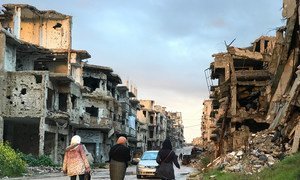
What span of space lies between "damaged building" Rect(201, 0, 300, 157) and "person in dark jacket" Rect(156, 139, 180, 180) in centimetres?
802

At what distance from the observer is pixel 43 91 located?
3678 centimetres

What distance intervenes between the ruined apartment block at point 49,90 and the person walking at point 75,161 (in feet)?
88.3

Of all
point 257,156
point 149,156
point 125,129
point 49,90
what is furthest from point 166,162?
point 125,129

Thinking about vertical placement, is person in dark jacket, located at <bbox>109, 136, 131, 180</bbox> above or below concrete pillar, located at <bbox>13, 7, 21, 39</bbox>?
below

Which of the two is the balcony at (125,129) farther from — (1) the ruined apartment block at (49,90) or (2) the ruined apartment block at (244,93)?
(2) the ruined apartment block at (244,93)

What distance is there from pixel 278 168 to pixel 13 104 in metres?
27.8

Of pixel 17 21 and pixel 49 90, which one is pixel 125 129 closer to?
pixel 17 21

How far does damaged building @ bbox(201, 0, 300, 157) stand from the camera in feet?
67.9

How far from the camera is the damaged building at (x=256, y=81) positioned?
815 inches

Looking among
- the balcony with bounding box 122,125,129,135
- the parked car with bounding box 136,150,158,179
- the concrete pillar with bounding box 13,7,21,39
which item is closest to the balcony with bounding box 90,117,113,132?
the balcony with bounding box 122,125,129,135

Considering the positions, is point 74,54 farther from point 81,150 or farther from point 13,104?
point 81,150

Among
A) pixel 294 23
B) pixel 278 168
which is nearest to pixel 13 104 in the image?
pixel 294 23

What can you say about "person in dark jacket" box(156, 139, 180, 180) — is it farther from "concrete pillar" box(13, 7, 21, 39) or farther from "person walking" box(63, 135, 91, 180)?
"concrete pillar" box(13, 7, 21, 39)

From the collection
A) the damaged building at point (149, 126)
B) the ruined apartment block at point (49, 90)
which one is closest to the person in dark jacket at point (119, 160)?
the ruined apartment block at point (49, 90)
